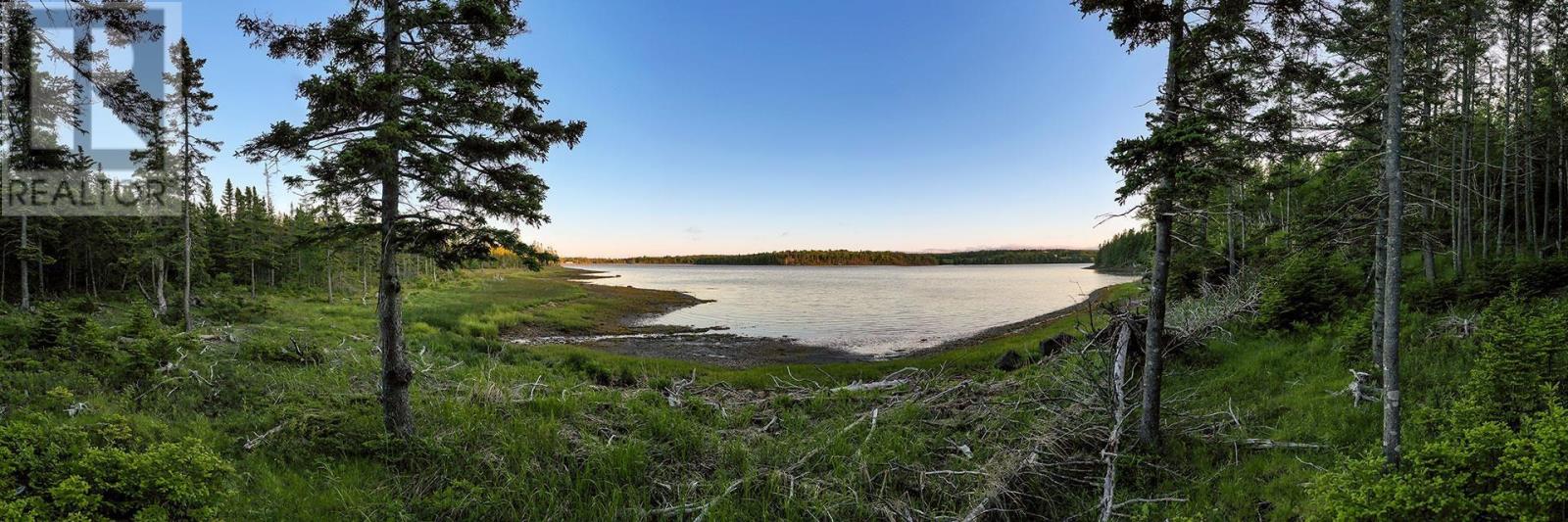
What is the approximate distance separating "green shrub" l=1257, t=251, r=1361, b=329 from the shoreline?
13969mm

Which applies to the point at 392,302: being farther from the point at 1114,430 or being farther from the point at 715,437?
the point at 1114,430

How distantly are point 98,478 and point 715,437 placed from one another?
673 centimetres

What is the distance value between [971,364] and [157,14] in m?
19.6

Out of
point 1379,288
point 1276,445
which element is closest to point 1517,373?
point 1276,445

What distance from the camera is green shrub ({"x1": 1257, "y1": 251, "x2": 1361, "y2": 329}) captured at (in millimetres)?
12727

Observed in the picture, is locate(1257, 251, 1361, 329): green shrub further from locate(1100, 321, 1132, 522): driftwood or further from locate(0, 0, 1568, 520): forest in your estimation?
locate(1100, 321, 1132, 522): driftwood

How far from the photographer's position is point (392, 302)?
8.08 m

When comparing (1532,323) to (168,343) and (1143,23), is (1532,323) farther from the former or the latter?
(168,343)

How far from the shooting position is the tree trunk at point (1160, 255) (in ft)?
22.5

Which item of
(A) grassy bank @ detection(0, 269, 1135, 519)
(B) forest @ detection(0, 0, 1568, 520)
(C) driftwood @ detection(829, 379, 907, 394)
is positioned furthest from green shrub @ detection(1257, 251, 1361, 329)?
(C) driftwood @ detection(829, 379, 907, 394)

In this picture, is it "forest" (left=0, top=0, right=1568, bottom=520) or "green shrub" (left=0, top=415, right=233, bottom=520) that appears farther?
"forest" (left=0, top=0, right=1568, bottom=520)

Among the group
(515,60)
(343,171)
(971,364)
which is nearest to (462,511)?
(343,171)

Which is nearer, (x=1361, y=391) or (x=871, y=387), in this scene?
(x=1361, y=391)

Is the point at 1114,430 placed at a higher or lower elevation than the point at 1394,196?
lower
